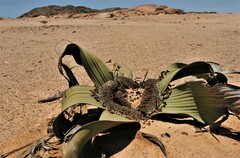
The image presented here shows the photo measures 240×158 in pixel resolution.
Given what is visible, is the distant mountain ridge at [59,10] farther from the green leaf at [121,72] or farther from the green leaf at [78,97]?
the green leaf at [78,97]

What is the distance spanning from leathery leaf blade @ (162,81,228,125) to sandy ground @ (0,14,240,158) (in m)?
0.10

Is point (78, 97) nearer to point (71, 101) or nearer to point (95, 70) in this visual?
point (71, 101)

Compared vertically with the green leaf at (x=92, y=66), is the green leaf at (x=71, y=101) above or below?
below

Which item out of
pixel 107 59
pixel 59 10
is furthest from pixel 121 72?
pixel 59 10

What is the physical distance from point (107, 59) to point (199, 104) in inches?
68.7

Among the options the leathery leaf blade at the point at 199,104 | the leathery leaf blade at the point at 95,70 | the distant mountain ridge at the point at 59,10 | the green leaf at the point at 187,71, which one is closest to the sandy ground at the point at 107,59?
the leathery leaf blade at the point at 199,104

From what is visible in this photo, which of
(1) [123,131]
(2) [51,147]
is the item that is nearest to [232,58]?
(1) [123,131]

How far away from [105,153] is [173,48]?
2.37 m

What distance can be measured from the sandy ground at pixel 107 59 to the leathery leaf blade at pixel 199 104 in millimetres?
97

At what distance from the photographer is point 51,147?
1.38m

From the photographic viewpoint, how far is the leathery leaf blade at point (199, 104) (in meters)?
1.36

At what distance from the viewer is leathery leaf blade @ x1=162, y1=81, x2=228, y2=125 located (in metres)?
1.36

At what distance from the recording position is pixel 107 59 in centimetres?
304

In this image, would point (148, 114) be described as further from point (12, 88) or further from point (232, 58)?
point (232, 58)
